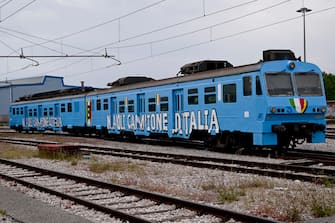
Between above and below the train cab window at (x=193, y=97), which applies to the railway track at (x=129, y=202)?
below

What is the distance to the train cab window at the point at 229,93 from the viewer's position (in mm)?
17281

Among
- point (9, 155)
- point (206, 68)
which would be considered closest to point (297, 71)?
point (206, 68)

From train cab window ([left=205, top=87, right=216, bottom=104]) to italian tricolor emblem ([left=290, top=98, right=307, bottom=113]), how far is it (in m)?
3.15

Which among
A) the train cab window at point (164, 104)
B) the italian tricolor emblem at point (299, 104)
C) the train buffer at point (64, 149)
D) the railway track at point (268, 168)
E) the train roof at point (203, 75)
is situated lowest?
the railway track at point (268, 168)

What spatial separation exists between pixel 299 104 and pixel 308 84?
3.13 feet

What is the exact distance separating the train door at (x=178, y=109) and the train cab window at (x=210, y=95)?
2043mm

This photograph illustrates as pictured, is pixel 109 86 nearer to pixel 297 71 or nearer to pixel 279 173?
pixel 297 71

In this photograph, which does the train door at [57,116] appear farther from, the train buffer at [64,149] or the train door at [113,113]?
the train buffer at [64,149]

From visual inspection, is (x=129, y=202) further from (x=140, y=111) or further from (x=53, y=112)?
(x=53, y=112)

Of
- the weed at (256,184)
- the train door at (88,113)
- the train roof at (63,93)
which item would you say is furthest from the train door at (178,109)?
the train roof at (63,93)

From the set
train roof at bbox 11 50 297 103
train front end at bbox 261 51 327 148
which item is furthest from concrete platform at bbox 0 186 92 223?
train roof at bbox 11 50 297 103

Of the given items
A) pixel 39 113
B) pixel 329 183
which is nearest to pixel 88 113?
pixel 39 113

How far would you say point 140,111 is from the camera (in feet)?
80.5

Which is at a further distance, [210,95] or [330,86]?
[330,86]
